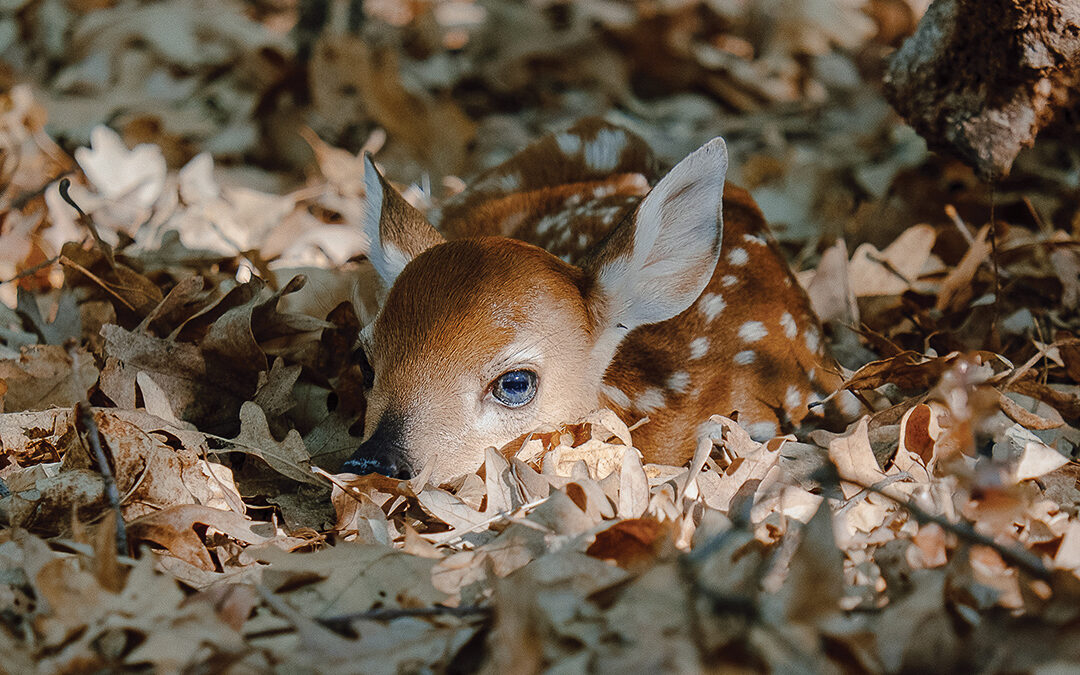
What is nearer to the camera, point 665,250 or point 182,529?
point 182,529

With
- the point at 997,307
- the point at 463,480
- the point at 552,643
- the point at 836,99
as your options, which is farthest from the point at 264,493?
the point at 836,99

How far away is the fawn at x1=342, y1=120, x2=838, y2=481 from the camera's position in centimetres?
251

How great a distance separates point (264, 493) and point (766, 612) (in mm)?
1414

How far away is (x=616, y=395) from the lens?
284 cm

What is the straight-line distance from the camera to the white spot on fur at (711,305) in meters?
2.97

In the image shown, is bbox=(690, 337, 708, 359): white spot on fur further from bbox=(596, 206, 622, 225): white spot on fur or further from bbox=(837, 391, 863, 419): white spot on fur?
bbox=(596, 206, 622, 225): white spot on fur

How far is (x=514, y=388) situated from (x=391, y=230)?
71 centimetres

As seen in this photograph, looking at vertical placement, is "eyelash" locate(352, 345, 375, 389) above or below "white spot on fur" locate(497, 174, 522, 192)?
above

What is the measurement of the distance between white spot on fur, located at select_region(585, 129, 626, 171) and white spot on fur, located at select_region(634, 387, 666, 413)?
1.30 metres

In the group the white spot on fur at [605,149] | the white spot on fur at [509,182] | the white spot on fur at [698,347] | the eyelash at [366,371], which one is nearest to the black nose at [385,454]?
the eyelash at [366,371]

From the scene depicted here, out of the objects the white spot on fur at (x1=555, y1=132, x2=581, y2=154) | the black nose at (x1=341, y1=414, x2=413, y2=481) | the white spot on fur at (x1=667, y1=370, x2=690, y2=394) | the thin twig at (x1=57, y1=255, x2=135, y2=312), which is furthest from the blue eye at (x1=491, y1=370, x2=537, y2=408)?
the white spot on fur at (x1=555, y1=132, x2=581, y2=154)

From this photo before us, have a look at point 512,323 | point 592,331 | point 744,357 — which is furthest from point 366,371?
point 744,357

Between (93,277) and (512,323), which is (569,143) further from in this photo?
(93,277)

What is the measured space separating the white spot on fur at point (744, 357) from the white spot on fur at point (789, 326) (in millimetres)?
149
